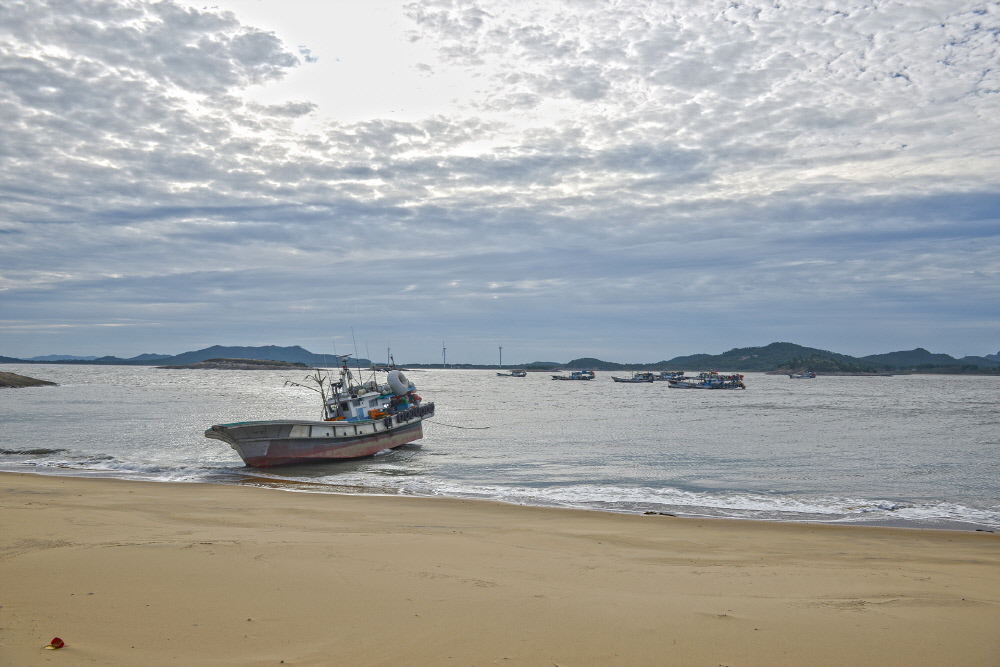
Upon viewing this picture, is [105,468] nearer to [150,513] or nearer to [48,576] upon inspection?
[150,513]

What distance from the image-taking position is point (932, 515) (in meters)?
15.7

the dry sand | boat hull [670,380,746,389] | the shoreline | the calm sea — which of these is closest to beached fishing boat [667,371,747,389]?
boat hull [670,380,746,389]

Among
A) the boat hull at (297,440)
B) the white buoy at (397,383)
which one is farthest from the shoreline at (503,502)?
the white buoy at (397,383)

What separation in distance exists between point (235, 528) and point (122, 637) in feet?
19.1

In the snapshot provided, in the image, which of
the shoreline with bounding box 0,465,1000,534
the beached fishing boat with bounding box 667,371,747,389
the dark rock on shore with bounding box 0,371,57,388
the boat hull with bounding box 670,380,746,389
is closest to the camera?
the shoreline with bounding box 0,465,1000,534

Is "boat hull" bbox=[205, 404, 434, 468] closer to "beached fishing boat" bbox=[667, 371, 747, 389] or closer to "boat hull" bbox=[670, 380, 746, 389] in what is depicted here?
"boat hull" bbox=[670, 380, 746, 389]

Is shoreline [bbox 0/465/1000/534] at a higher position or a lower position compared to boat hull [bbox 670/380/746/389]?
lower

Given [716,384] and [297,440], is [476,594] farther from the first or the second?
[716,384]

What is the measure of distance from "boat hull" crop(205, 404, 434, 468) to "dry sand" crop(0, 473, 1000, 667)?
11.1 metres

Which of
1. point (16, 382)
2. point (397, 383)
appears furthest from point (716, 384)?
point (16, 382)

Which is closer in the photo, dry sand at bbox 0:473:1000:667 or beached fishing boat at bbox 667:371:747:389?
dry sand at bbox 0:473:1000:667

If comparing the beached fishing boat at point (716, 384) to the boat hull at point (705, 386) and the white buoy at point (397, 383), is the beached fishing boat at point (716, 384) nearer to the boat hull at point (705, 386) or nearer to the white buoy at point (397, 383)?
the boat hull at point (705, 386)

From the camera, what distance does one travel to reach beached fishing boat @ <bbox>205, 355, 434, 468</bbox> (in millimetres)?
24125

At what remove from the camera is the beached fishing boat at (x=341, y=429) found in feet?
79.2
